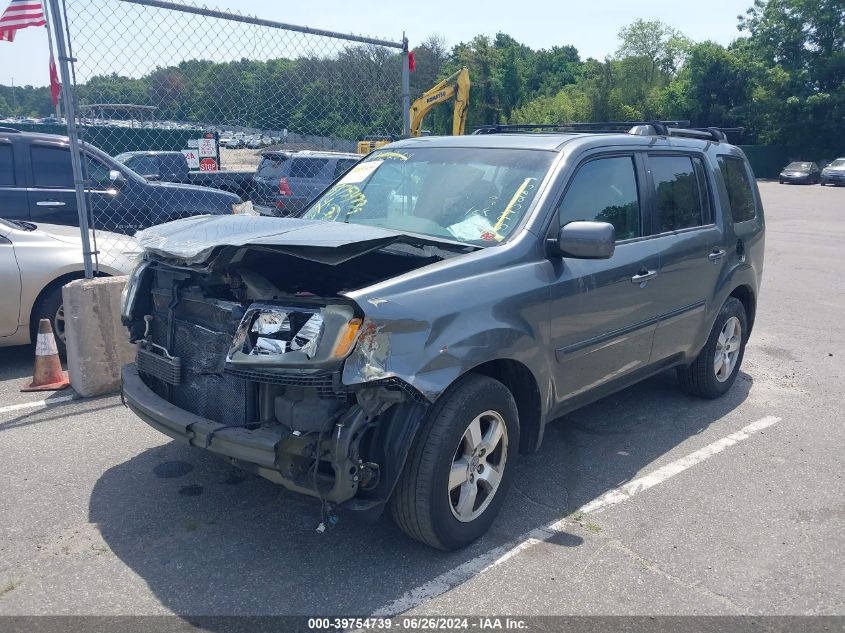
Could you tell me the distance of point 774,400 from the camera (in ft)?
19.2

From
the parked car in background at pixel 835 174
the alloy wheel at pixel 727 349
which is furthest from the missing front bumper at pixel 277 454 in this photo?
the parked car in background at pixel 835 174

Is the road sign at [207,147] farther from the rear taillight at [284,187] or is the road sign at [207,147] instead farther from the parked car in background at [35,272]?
the parked car in background at [35,272]

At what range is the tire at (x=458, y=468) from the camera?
321 centimetres

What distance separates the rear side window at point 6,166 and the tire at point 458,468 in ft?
Result: 21.7

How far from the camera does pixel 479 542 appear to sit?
3600 mm

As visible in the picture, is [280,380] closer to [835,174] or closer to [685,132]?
[685,132]

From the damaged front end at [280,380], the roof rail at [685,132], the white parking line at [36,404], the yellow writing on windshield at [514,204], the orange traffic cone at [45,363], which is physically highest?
the roof rail at [685,132]

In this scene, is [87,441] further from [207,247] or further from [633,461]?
[633,461]

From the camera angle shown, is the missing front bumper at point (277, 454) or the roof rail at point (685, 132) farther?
the roof rail at point (685, 132)

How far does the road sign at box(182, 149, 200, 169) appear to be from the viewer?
56.4 ft

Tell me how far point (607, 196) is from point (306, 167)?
11.4 m

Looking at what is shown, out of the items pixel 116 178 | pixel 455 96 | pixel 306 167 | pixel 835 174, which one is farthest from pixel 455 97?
pixel 835 174

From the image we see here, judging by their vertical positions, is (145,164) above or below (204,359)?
above

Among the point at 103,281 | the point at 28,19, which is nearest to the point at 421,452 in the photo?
the point at 103,281
